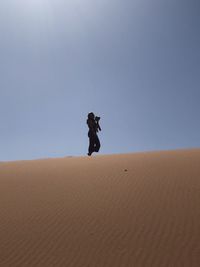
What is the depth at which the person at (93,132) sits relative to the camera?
18281 mm

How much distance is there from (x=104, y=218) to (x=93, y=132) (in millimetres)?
12226

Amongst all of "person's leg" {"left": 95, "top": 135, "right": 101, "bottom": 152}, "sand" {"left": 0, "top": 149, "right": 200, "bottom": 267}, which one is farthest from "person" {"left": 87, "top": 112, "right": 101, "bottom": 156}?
"sand" {"left": 0, "top": 149, "right": 200, "bottom": 267}

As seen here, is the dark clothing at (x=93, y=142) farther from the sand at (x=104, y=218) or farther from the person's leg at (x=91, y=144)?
the sand at (x=104, y=218)

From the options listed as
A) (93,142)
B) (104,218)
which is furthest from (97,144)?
(104,218)

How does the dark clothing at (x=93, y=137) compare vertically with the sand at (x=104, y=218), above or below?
above

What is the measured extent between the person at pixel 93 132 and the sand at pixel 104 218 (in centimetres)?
798

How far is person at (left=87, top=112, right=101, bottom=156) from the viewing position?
60.0 ft

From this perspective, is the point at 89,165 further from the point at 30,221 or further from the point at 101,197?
the point at 30,221

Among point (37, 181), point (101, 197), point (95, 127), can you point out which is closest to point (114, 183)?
point (101, 197)

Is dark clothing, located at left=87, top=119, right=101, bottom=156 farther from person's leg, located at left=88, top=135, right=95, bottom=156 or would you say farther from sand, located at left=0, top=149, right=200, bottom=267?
sand, located at left=0, top=149, right=200, bottom=267

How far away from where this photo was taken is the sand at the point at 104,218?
5.06 meters

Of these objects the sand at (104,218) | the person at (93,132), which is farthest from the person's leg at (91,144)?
the sand at (104,218)

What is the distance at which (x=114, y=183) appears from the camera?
28.9 ft

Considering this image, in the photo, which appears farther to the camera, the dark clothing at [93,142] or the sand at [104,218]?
the dark clothing at [93,142]
